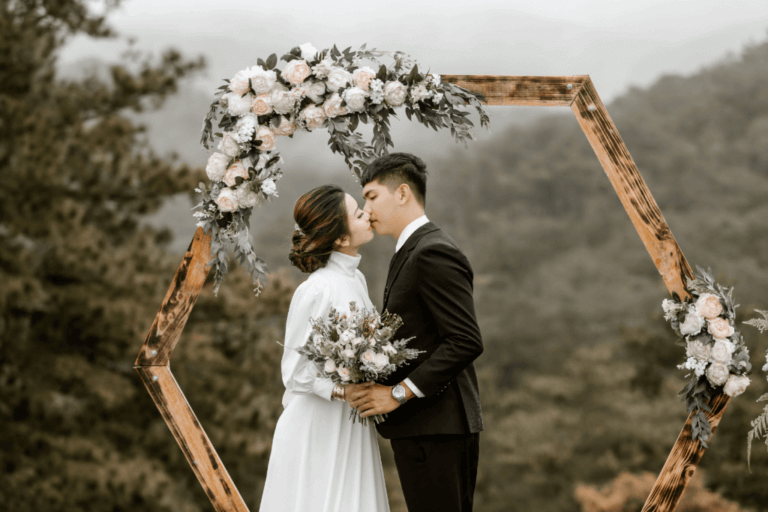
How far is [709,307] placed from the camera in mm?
3604

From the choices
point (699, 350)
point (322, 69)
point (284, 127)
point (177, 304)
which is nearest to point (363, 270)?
point (177, 304)

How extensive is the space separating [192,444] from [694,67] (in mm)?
26059

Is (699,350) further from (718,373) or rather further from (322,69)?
(322,69)

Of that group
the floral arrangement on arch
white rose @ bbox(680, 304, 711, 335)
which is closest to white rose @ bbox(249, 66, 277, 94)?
the floral arrangement on arch

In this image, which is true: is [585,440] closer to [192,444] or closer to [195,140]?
[192,444]

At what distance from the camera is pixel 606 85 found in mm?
27812

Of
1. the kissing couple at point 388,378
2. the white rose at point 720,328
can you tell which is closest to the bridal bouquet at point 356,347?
the kissing couple at point 388,378

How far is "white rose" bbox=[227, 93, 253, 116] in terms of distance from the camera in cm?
365

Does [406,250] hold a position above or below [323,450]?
above

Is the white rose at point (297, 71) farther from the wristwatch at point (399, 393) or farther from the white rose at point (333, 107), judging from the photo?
the wristwatch at point (399, 393)

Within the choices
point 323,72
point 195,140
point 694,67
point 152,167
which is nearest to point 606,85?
point 694,67

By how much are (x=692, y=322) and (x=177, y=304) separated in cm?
289

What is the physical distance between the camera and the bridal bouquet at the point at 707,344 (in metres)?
3.61

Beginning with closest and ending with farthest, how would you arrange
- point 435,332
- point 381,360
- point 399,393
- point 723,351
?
point 381,360
point 399,393
point 435,332
point 723,351
